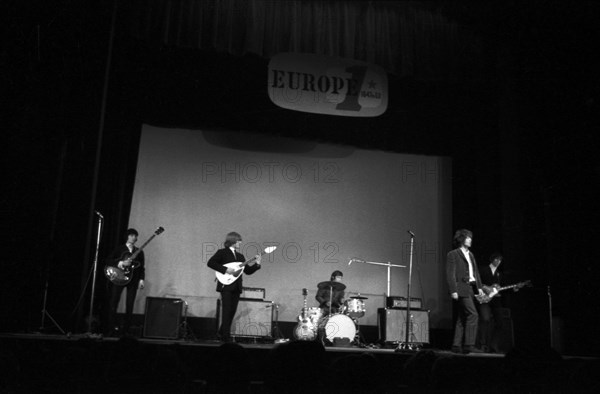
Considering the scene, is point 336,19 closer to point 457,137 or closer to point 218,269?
point 457,137

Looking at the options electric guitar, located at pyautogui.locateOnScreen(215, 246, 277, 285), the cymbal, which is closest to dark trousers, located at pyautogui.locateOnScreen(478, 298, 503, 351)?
the cymbal

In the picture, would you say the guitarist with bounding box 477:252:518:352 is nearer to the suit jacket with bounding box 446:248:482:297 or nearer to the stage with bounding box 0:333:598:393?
the suit jacket with bounding box 446:248:482:297

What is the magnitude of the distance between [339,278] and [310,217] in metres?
1.19

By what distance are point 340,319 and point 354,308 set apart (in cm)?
38

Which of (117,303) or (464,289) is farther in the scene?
(117,303)

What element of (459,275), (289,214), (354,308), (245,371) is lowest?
(245,371)

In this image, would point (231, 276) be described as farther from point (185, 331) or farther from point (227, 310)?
point (185, 331)

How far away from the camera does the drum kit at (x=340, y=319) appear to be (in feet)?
29.9

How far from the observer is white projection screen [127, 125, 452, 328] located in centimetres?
989

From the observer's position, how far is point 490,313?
8.75 metres

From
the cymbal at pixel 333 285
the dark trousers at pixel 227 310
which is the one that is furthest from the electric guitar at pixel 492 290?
the dark trousers at pixel 227 310

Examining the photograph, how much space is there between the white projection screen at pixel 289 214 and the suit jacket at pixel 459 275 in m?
2.06

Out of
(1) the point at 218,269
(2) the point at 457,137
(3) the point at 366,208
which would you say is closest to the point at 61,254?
(1) the point at 218,269

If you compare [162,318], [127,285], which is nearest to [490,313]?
[162,318]
